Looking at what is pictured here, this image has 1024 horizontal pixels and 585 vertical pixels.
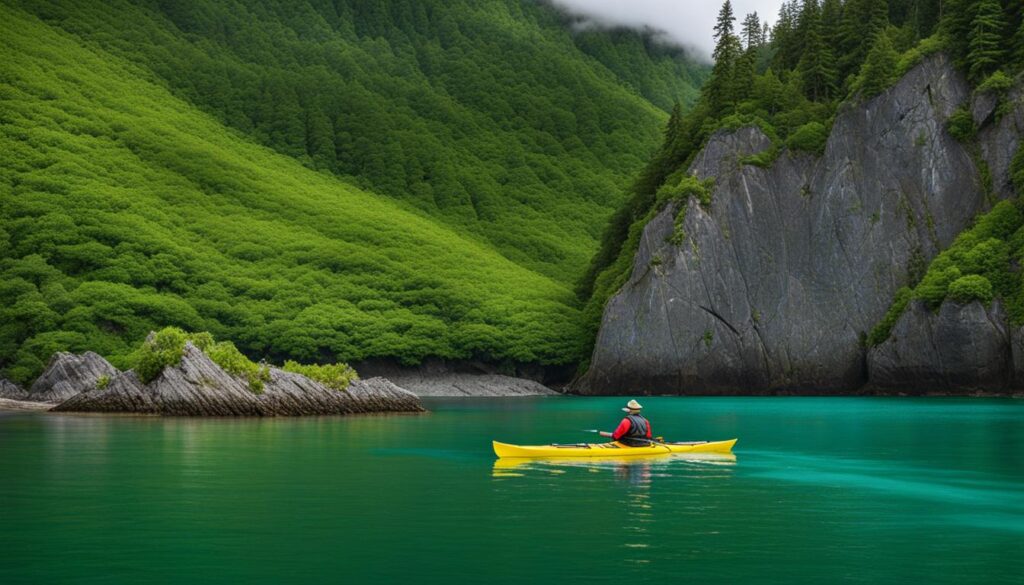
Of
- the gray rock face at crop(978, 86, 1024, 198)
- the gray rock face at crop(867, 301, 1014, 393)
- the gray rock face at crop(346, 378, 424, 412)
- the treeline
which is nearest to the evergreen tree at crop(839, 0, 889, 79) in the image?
the treeline

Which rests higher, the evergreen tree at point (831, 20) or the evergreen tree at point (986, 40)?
the evergreen tree at point (831, 20)

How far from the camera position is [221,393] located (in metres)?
74.2

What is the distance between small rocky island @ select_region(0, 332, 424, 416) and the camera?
7431 cm

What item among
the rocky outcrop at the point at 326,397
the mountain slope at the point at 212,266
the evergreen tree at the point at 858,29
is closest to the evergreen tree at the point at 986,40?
the evergreen tree at the point at 858,29

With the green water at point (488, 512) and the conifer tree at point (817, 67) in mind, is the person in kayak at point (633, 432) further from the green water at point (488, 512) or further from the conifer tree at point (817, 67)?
the conifer tree at point (817, 67)

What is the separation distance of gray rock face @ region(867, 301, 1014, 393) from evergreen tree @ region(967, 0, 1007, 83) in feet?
101

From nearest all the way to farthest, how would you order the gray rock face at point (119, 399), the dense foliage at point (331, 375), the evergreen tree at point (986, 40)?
the gray rock face at point (119, 399)
the dense foliage at point (331, 375)
the evergreen tree at point (986, 40)

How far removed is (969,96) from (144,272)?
105 metres

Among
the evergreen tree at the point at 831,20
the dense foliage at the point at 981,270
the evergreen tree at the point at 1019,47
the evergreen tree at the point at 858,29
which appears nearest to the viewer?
the dense foliage at the point at 981,270

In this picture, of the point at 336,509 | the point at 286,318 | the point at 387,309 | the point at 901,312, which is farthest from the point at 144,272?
the point at 336,509

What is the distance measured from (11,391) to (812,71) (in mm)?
105500

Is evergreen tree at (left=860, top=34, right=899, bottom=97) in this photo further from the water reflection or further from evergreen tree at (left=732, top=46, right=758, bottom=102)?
the water reflection

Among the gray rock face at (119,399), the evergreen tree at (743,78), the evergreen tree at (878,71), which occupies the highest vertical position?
the evergreen tree at (743,78)

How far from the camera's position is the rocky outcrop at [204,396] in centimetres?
7425
